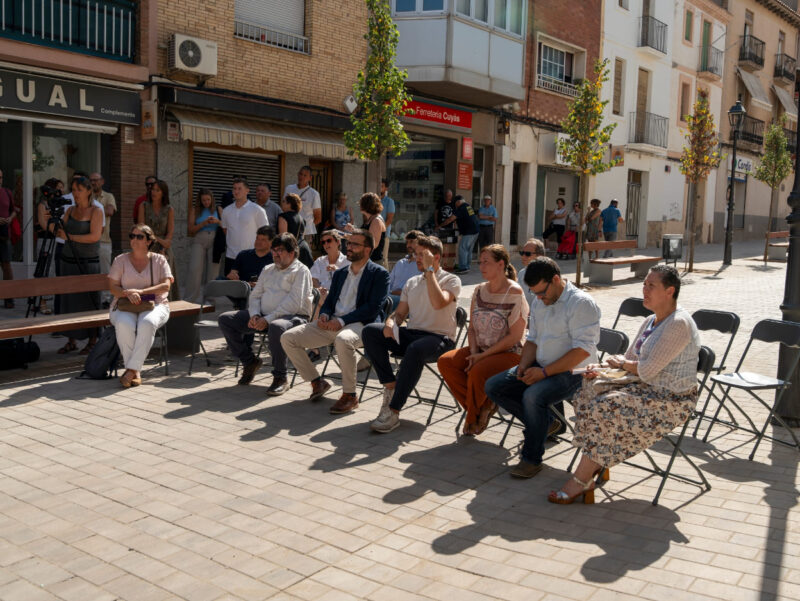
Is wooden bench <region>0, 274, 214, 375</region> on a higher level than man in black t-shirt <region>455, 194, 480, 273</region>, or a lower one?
lower

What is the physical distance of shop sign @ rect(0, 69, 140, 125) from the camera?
11.7 m

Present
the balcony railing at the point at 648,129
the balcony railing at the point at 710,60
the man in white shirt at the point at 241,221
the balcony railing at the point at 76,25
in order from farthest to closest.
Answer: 1. the balcony railing at the point at 710,60
2. the balcony railing at the point at 648,129
3. the balcony railing at the point at 76,25
4. the man in white shirt at the point at 241,221

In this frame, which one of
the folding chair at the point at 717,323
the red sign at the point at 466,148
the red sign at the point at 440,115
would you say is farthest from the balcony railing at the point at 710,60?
the folding chair at the point at 717,323

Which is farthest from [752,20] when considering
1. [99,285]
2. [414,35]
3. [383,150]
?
[99,285]

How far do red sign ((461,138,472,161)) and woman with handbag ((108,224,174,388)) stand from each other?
1423 cm

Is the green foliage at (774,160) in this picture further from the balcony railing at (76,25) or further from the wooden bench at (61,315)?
the wooden bench at (61,315)

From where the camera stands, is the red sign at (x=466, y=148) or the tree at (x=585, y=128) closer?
the tree at (x=585, y=128)

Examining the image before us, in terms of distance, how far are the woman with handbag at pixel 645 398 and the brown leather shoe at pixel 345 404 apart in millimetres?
2354

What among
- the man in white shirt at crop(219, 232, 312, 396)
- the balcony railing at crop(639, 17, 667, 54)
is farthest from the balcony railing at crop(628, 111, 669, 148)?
the man in white shirt at crop(219, 232, 312, 396)

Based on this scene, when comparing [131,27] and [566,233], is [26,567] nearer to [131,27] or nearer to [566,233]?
[131,27]

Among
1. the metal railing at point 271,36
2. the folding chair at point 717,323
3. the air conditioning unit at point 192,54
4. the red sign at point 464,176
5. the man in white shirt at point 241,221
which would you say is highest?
the metal railing at point 271,36

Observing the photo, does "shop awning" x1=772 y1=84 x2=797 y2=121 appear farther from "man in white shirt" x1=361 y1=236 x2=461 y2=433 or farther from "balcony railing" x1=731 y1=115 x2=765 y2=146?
"man in white shirt" x1=361 y1=236 x2=461 y2=433

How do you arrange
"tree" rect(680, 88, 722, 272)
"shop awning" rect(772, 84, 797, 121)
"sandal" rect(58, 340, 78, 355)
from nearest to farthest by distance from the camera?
"sandal" rect(58, 340, 78, 355) < "tree" rect(680, 88, 722, 272) < "shop awning" rect(772, 84, 797, 121)

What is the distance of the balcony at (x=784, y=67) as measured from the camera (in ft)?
132
